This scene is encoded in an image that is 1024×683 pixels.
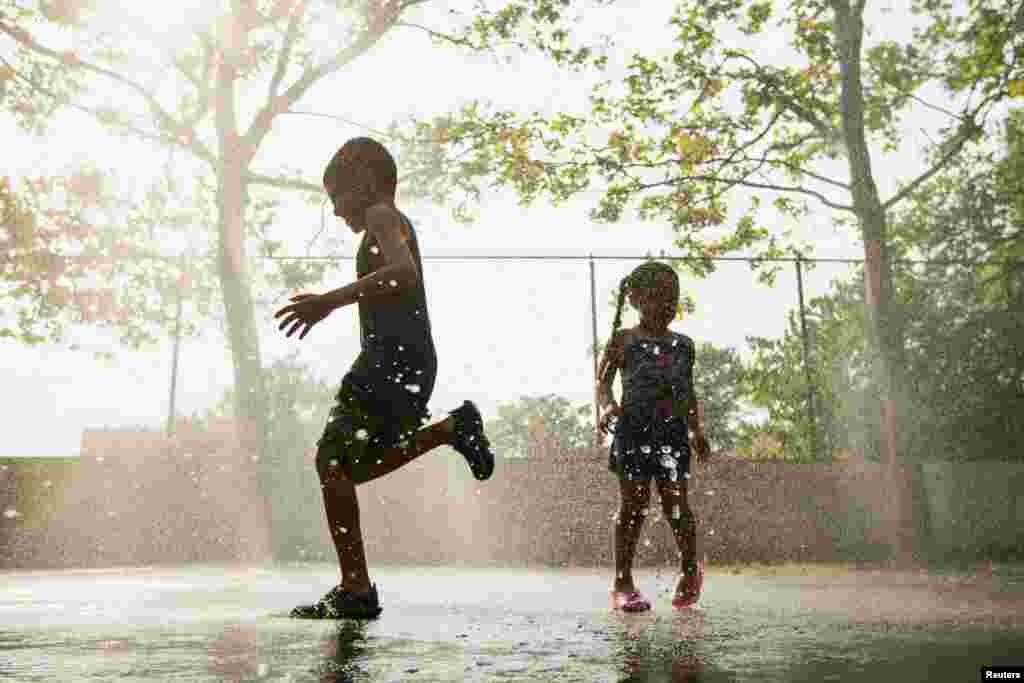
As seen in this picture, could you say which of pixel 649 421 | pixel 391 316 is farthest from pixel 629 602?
pixel 391 316

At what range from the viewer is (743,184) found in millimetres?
12922

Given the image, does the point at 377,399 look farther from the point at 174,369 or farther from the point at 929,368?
the point at 929,368

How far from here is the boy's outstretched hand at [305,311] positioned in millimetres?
3857

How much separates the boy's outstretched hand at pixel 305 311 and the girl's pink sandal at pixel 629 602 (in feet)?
7.44

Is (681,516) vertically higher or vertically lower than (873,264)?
lower

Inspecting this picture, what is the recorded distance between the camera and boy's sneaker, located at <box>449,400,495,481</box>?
444 cm

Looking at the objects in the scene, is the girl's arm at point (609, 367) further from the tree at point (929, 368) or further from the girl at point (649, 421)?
the tree at point (929, 368)

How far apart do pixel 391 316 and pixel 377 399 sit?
1.06ft

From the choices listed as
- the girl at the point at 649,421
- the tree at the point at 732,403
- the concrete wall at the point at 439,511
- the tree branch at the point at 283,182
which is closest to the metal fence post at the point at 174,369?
the concrete wall at the point at 439,511

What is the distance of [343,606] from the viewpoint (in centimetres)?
437

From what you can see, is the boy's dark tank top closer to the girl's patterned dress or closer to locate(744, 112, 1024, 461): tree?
the girl's patterned dress

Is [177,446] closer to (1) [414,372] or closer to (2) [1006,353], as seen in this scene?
(1) [414,372]

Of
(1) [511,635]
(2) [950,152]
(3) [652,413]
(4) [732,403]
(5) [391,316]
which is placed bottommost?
(1) [511,635]

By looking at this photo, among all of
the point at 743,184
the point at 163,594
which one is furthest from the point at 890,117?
the point at 163,594
